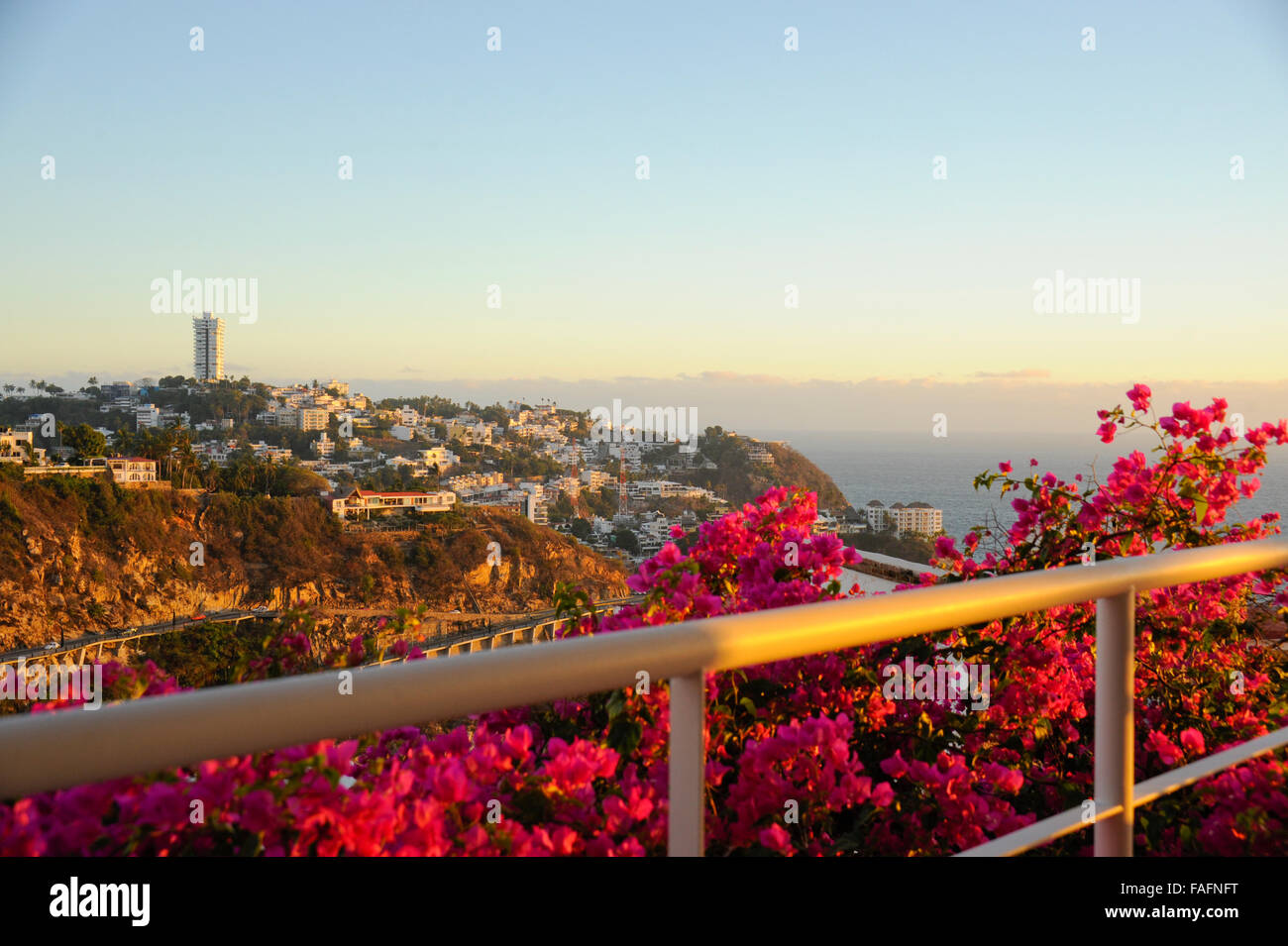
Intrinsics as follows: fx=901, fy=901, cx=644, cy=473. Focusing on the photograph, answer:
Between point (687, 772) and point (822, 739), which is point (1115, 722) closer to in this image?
point (822, 739)

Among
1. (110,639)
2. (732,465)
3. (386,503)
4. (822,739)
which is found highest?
(822,739)

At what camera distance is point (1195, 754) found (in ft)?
6.81

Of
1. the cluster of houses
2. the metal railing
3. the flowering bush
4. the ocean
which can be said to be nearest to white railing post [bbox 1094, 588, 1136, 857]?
the metal railing

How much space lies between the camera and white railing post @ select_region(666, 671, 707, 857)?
2.55 ft

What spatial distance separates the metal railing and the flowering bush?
0.46 ft

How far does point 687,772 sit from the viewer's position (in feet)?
2.56

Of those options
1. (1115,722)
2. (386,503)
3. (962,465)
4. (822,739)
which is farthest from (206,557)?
(1115,722)

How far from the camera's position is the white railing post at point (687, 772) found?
78cm

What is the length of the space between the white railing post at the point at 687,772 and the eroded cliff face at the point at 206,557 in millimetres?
31204

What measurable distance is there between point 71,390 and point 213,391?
6.82 metres

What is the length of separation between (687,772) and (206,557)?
1530 inches

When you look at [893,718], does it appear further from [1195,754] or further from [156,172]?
[156,172]
